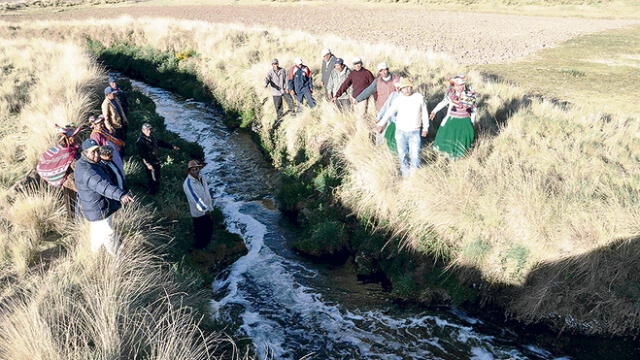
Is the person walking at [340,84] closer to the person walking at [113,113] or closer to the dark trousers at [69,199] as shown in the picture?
the person walking at [113,113]

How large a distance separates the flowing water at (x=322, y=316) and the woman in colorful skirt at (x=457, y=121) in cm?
299

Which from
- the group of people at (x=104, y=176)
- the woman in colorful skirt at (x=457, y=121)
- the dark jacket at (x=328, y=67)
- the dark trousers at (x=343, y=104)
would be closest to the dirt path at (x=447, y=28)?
the dark jacket at (x=328, y=67)

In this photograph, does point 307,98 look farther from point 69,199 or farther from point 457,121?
point 69,199

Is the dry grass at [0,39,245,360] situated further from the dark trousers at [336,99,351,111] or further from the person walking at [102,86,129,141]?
the dark trousers at [336,99,351,111]

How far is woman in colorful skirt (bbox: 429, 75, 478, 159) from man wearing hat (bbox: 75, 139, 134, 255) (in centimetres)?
550

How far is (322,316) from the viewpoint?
22.3 ft

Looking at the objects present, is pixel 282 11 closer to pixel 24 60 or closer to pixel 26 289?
pixel 24 60

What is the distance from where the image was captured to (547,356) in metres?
5.96

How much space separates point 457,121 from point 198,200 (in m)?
4.88

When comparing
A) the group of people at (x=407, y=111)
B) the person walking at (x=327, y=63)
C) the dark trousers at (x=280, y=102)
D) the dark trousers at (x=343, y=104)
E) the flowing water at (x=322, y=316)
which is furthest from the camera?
the dark trousers at (x=280, y=102)

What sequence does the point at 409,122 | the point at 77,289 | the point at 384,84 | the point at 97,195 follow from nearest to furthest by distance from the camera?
the point at 77,289, the point at 97,195, the point at 409,122, the point at 384,84

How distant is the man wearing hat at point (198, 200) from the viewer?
23.7 ft

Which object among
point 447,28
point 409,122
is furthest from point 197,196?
point 447,28

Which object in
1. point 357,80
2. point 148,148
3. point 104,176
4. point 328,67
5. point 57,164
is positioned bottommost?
point 148,148
